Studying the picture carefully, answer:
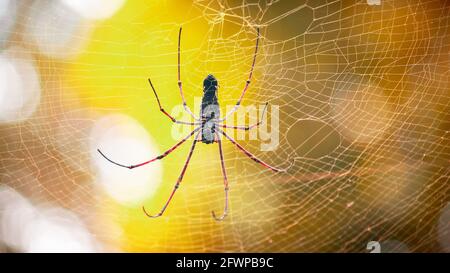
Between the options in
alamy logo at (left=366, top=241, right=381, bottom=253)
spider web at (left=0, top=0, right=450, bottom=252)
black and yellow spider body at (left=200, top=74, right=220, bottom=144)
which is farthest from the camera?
alamy logo at (left=366, top=241, right=381, bottom=253)

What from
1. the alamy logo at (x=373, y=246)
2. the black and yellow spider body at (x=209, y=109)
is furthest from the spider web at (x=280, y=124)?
the black and yellow spider body at (x=209, y=109)

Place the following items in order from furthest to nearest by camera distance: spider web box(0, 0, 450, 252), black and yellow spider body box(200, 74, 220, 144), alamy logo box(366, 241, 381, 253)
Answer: alamy logo box(366, 241, 381, 253)
spider web box(0, 0, 450, 252)
black and yellow spider body box(200, 74, 220, 144)

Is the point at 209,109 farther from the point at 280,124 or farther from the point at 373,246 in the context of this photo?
the point at 373,246

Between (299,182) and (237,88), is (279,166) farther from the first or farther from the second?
(237,88)

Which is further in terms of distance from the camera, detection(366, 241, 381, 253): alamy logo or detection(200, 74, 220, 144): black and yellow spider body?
detection(366, 241, 381, 253): alamy logo

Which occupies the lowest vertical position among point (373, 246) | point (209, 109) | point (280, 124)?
point (373, 246)

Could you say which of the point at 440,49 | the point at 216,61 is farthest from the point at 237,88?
the point at 440,49

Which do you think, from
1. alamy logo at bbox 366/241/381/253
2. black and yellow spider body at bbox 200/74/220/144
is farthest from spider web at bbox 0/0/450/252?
black and yellow spider body at bbox 200/74/220/144

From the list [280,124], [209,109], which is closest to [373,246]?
[280,124]

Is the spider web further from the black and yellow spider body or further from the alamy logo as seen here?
the black and yellow spider body
